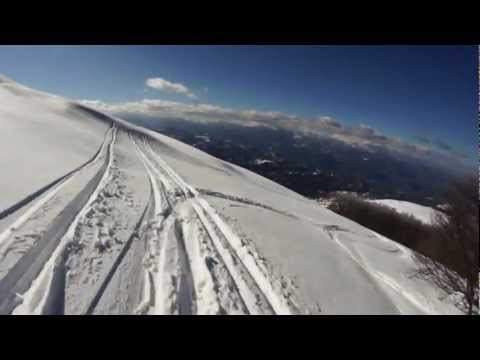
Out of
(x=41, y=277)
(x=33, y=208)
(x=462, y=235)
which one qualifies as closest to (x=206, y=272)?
(x=41, y=277)

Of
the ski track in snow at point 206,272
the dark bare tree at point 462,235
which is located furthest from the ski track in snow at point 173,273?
the dark bare tree at point 462,235

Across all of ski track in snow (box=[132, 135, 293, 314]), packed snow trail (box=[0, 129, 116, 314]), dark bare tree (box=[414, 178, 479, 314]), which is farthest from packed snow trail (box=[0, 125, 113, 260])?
dark bare tree (box=[414, 178, 479, 314])

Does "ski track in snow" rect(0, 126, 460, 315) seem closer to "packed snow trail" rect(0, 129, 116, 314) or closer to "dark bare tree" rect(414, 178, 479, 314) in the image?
"packed snow trail" rect(0, 129, 116, 314)

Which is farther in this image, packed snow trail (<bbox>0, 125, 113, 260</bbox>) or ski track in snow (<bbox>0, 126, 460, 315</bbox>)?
packed snow trail (<bbox>0, 125, 113, 260</bbox>)

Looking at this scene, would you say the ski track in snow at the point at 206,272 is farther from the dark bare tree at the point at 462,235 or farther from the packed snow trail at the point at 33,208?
the dark bare tree at the point at 462,235
